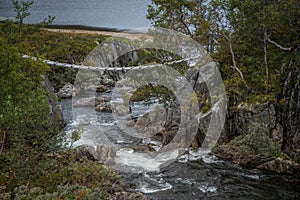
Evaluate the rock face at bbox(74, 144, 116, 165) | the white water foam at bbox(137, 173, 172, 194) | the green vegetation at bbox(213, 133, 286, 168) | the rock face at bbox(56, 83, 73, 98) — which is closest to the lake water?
the rock face at bbox(56, 83, 73, 98)

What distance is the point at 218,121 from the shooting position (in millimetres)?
13438

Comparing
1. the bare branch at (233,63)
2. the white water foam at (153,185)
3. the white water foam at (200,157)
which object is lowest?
the white water foam at (153,185)

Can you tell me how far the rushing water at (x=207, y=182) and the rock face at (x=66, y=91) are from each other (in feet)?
46.4

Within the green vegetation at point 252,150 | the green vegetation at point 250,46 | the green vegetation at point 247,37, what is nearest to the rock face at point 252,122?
the green vegetation at point 250,46

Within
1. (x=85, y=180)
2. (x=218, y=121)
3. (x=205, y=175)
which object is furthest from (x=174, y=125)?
(x=85, y=180)

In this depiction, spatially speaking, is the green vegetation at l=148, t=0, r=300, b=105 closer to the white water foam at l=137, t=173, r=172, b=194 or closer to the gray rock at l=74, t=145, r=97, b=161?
the white water foam at l=137, t=173, r=172, b=194

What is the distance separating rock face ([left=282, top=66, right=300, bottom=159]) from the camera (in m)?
10.7

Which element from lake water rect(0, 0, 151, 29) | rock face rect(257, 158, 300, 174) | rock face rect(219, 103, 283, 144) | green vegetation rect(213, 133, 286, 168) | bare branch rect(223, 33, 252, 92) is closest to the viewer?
rock face rect(257, 158, 300, 174)

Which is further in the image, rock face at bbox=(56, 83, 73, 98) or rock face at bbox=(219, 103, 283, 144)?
rock face at bbox=(56, 83, 73, 98)

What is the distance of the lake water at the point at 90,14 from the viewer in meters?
47.2

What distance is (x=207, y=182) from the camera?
10398mm

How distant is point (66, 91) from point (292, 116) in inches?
748

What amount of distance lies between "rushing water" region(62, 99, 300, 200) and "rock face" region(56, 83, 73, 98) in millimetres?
14156

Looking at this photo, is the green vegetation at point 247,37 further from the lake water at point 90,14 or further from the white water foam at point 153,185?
the lake water at point 90,14
